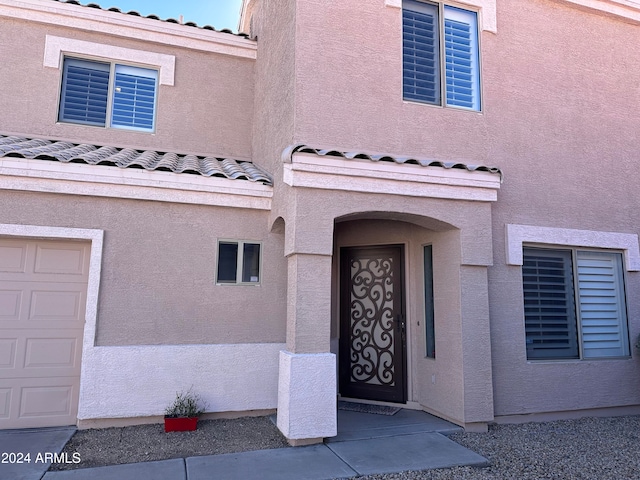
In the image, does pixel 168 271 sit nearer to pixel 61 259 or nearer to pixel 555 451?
pixel 61 259

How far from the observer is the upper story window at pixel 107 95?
26.3 feet

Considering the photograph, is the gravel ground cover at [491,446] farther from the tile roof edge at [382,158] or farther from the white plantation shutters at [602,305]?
the tile roof edge at [382,158]

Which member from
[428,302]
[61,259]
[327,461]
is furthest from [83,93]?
[327,461]

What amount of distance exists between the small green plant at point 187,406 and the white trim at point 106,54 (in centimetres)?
535

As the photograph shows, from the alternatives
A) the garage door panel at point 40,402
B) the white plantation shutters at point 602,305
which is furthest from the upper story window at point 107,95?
the white plantation shutters at point 602,305

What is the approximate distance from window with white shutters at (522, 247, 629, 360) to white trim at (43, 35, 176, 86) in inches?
267

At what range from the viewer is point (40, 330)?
6.15 meters

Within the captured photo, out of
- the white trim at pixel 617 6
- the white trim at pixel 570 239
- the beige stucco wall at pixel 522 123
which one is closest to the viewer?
the beige stucco wall at pixel 522 123

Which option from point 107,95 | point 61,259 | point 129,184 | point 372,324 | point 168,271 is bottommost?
point 372,324

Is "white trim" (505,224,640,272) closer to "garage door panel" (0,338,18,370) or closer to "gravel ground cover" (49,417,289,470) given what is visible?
"gravel ground cover" (49,417,289,470)

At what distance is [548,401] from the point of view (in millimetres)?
6770

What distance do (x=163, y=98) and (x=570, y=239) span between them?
7.17 metres

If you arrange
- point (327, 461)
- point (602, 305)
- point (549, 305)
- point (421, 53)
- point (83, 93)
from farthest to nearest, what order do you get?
1. point (83, 93)
2. point (602, 305)
3. point (549, 305)
4. point (421, 53)
5. point (327, 461)

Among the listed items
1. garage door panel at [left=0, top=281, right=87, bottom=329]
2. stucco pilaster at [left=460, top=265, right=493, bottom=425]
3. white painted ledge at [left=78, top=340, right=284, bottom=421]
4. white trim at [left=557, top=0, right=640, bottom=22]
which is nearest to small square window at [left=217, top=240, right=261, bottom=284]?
white painted ledge at [left=78, top=340, right=284, bottom=421]
